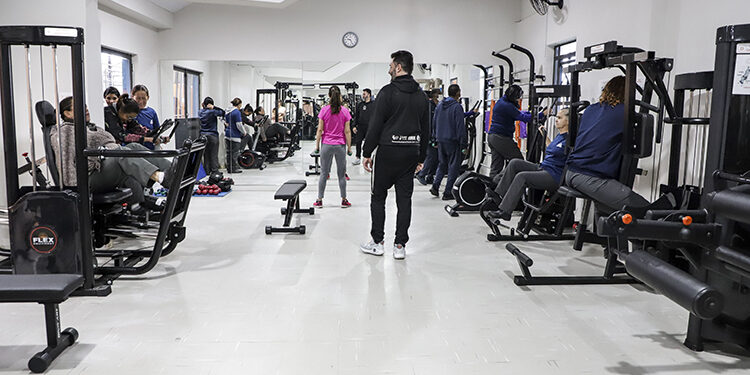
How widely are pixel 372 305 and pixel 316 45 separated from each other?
21.5 ft

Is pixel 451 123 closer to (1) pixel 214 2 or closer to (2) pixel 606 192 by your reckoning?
(2) pixel 606 192

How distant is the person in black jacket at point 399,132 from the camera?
4430 mm

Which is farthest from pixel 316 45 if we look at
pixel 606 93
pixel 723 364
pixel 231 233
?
pixel 723 364

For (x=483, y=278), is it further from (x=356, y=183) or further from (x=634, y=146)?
(x=356, y=183)

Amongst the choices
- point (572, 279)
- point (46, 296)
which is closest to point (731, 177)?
point (572, 279)

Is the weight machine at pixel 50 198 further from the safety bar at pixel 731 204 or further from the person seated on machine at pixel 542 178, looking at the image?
the safety bar at pixel 731 204

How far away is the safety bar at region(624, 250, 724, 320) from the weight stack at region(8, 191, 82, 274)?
302 cm

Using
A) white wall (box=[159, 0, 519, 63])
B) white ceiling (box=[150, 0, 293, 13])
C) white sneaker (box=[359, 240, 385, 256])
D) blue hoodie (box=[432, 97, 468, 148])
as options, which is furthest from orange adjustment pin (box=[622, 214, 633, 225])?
white wall (box=[159, 0, 519, 63])

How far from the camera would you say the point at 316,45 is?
9.30 metres

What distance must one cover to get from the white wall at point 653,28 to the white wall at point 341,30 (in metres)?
2.21

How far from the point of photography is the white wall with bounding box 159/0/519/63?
30.1 feet

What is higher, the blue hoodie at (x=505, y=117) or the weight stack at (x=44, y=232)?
the blue hoodie at (x=505, y=117)

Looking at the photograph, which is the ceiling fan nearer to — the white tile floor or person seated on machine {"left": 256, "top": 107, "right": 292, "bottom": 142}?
the white tile floor

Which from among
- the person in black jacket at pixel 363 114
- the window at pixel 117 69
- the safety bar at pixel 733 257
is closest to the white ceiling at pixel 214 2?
the window at pixel 117 69
